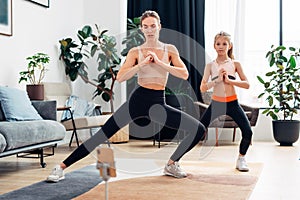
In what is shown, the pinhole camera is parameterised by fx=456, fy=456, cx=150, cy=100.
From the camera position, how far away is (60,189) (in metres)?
3.00

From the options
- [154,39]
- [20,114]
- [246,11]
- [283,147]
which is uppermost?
[246,11]

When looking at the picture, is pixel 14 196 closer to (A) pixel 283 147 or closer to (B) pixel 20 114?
(B) pixel 20 114

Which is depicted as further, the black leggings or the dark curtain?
the dark curtain

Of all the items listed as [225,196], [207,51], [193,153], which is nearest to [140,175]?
[225,196]

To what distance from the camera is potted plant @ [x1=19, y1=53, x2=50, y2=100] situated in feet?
16.5

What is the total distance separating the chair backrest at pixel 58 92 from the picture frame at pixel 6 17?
34.2 inches

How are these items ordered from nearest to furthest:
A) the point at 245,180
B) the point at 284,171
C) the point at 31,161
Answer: the point at 245,180 → the point at 284,171 → the point at 31,161

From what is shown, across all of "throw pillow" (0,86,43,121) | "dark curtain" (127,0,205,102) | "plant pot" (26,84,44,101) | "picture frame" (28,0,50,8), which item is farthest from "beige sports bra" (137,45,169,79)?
"dark curtain" (127,0,205,102)

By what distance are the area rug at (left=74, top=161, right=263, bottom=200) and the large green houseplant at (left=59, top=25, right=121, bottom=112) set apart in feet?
9.30

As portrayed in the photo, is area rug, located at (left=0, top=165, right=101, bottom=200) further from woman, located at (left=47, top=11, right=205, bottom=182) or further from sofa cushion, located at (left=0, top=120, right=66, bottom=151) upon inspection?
sofa cushion, located at (left=0, top=120, right=66, bottom=151)

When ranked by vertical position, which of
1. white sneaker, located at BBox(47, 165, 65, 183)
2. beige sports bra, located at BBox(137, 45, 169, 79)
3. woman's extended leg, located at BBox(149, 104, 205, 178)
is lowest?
white sneaker, located at BBox(47, 165, 65, 183)

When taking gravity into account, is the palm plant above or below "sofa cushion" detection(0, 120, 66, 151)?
above

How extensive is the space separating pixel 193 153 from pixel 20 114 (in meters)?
1.99

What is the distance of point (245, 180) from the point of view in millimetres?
3293
